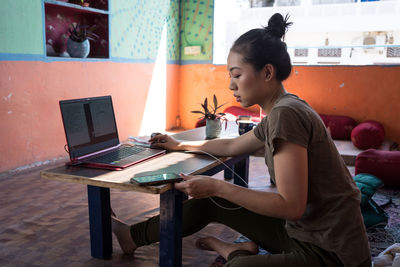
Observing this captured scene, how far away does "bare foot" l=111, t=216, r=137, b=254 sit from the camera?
5.94 feet

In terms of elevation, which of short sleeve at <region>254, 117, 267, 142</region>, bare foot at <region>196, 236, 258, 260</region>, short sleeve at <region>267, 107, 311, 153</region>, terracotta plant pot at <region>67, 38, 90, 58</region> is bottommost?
bare foot at <region>196, 236, 258, 260</region>

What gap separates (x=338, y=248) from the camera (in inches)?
47.2

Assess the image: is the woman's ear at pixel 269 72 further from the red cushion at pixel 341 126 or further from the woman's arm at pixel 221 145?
the red cushion at pixel 341 126

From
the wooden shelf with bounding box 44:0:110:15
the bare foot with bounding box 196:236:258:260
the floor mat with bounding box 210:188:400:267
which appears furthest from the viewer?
the wooden shelf with bounding box 44:0:110:15

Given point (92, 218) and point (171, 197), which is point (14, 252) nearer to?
point (92, 218)

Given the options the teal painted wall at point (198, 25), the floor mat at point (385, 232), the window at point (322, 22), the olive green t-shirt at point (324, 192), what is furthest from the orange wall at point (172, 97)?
the olive green t-shirt at point (324, 192)

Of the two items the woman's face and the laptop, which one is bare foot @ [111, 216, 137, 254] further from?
the woman's face

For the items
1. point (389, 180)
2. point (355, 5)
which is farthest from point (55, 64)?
point (355, 5)

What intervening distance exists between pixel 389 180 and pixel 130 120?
3218mm

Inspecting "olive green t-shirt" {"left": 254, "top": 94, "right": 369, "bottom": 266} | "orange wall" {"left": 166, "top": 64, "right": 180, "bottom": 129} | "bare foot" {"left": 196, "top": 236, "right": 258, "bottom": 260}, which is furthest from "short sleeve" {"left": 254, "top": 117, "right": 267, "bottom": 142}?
"orange wall" {"left": 166, "top": 64, "right": 180, "bottom": 129}

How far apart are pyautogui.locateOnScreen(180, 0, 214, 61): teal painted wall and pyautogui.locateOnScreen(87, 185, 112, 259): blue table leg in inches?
169

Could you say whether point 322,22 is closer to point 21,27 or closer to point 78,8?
point 78,8

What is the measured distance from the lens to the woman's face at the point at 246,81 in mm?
1340

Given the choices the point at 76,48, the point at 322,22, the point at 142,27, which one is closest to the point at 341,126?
the point at 142,27
